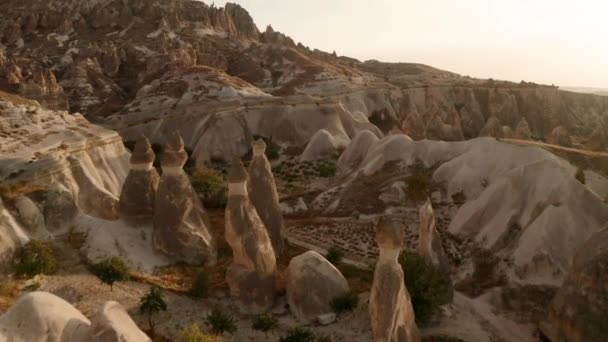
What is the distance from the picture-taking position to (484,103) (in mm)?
94938

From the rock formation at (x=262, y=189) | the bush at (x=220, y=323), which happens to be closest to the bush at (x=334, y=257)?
the rock formation at (x=262, y=189)

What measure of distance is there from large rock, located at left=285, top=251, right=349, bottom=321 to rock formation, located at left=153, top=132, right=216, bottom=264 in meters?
5.82

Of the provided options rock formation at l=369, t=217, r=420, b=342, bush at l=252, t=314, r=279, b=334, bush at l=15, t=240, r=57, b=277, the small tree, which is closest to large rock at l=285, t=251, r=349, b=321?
bush at l=252, t=314, r=279, b=334

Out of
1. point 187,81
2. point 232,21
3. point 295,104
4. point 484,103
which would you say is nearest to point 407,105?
point 484,103

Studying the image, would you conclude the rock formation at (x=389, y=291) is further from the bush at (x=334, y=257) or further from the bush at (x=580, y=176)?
the bush at (x=580, y=176)

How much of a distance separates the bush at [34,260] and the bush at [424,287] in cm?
1634

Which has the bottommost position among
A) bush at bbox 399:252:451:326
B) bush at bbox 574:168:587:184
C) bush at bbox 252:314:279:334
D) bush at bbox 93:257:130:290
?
bush at bbox 252:314:279:334

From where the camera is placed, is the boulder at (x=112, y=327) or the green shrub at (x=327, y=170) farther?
the green shrub at (x=327, y=170)

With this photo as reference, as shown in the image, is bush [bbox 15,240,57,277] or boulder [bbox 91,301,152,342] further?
bush [bbox 15,240,57,277]

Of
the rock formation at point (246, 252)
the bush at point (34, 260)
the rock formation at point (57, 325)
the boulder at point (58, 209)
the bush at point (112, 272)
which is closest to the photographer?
the rock formation at point (57, 325)

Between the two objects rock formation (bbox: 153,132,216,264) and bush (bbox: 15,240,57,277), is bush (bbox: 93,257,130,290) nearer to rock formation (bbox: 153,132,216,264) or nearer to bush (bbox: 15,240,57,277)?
bush (bbox: 15,240,57,277)

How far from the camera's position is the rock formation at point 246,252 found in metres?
23.1

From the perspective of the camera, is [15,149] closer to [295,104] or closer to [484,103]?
[295,104]

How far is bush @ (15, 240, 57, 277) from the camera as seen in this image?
22.6m
